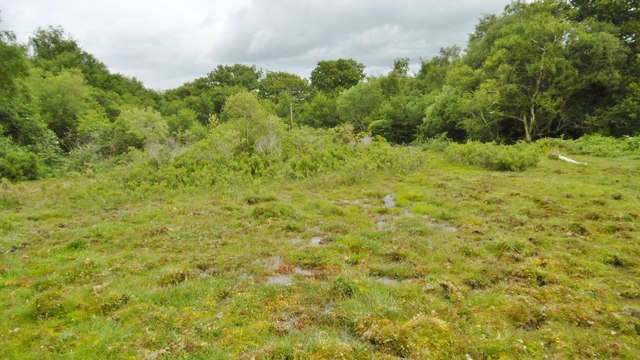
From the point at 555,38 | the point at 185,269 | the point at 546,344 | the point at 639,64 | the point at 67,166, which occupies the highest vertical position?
the point at 555,38

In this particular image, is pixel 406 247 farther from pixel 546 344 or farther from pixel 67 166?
pixel 67 166

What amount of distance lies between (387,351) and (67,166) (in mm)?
30534

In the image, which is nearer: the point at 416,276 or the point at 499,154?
the point at 416,276

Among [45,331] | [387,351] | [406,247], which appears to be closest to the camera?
[387,351]

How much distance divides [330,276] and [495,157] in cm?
1761

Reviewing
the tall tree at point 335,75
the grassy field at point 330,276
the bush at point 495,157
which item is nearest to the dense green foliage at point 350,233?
the grassy field at point 330,276

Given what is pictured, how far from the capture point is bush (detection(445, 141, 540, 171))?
21.7 metres

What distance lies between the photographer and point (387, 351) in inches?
227

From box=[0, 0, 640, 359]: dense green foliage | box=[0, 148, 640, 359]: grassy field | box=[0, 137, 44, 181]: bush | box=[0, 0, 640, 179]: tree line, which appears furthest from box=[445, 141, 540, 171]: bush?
box=[0, 137, 44, 181]: bush

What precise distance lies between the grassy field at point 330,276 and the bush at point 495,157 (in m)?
5.49

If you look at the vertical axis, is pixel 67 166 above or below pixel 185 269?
above

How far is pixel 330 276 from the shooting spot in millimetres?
8703

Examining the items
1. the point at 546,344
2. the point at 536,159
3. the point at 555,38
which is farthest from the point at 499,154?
the point at 546,344

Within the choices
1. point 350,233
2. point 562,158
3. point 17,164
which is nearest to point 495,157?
point 562,158
